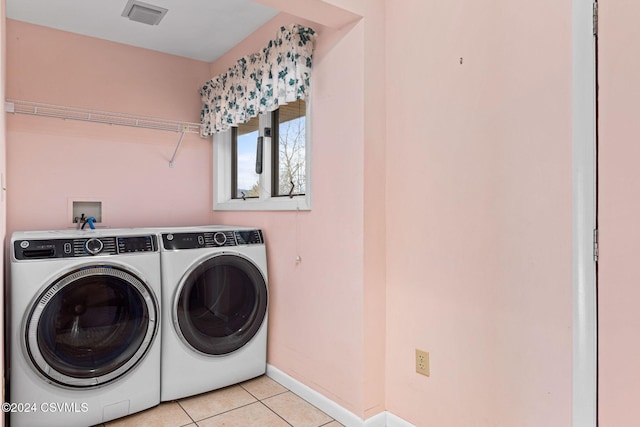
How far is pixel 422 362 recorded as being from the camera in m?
1.84

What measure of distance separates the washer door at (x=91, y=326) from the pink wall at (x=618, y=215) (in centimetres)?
205

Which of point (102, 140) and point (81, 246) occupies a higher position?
point (102, 140)

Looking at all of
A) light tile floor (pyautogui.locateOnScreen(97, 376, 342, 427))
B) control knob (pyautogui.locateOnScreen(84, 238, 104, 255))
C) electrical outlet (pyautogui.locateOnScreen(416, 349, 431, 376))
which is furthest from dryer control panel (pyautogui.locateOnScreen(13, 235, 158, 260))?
electrical outlet (pyautogui.locateOnScreen(416, 349, 431, 376))

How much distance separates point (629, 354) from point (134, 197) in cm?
305

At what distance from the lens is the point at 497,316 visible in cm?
155

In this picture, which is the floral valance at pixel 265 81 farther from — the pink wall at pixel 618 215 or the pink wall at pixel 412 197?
the pink wall at pixel 618 215

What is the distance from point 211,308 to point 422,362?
1272 millimetres

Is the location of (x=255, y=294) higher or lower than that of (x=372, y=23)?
lower

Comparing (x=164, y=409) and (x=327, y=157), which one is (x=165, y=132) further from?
(x=164, y=409)

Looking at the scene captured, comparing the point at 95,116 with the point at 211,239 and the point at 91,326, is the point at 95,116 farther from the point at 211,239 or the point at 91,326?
the point at 91,326

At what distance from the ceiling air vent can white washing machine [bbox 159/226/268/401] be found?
1388 millimetres

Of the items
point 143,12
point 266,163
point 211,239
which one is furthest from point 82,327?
point 143,12

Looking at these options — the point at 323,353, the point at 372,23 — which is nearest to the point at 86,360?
the point at 323,353

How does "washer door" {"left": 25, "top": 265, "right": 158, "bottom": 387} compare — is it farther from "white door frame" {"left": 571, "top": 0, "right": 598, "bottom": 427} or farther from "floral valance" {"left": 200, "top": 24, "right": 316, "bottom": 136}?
"white door frame" {"left": 571, "top": 0, "right": 598, "bottom": 427}
